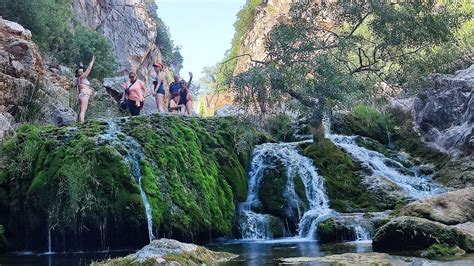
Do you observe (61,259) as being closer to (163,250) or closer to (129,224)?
→ (129,224)

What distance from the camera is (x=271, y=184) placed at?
52.9 feet

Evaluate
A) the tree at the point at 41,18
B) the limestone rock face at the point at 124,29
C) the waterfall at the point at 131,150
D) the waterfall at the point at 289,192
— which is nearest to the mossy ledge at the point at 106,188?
the waterfall at the point at 131,150

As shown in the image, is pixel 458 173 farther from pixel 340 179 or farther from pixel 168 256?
pixel 168 256

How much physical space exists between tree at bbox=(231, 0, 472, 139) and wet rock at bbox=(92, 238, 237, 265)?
7680 mm

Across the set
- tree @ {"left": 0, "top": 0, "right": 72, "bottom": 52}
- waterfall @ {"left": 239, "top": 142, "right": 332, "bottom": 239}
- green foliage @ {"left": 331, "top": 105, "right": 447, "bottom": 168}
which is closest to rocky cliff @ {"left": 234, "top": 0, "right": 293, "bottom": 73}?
tree @ {"left": 0, "top": 0, "right": 72, "bottom": 52}

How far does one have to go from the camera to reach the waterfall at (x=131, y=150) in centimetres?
1296

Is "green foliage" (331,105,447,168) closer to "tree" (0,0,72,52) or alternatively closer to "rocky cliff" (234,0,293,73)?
"tree" (0,0,72,52)

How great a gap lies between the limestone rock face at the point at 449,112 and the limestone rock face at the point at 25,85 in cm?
1330

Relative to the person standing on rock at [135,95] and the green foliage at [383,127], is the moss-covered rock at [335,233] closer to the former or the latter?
the person standing on rock at [135,95]

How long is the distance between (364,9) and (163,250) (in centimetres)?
1184

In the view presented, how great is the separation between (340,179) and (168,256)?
9868mm

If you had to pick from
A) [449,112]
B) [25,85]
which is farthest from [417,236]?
[25,85]

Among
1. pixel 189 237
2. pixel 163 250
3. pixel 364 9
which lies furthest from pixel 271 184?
pixel 163 250

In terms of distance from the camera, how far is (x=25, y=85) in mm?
17703
